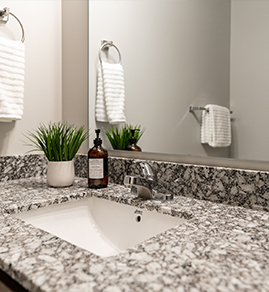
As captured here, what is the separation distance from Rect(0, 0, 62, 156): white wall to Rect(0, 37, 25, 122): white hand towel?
4.5 inches

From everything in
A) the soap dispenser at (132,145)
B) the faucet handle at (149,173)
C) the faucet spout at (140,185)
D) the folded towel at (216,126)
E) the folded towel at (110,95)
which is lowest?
the faucet spout at (140,185)

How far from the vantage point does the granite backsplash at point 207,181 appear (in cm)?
86

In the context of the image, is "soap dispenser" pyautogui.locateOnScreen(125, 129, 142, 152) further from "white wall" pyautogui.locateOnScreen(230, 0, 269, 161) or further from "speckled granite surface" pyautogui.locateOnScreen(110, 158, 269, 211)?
"white wall" pyautogui.locateOnScreen(230, 0, 269, 161)

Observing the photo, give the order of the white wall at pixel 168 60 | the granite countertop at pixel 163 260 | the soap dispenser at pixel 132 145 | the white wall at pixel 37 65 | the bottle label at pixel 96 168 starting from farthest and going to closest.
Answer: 1. the white wall at pixel 37 65
2. the soap dispenser at pixel 132 145
3. the bottle label at pixel 96 168
4. the white wall at pixel 168 60
5. the granite countertop at pixel 163 260

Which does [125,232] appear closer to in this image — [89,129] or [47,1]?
[89,129]

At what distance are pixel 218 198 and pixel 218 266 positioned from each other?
443 millimetres

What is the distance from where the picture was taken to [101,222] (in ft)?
3.44

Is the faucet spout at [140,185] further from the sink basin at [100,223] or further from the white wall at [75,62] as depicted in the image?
the white wall at [75,62]

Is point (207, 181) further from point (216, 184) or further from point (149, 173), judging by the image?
point (149, 173)

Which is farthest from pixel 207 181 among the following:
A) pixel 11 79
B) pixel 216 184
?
pixel 11 79

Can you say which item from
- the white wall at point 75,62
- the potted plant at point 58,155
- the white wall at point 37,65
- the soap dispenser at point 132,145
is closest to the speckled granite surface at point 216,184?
the soap dispenser at point 132,145

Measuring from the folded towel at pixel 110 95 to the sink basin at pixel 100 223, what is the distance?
1.36 ft

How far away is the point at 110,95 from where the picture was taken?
1.33m

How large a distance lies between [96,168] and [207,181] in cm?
42
